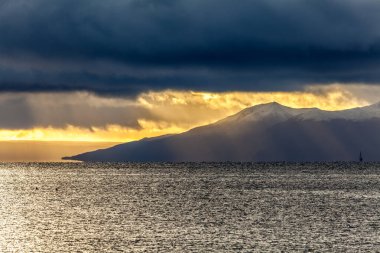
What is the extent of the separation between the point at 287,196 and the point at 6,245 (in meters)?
109

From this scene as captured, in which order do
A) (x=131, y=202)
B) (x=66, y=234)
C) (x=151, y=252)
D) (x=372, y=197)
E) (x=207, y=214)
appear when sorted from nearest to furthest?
1. (x=151, y=252)
2. (x=66, y=234)
3. (x=207, y=214)
4. (x=131, y=202)
5. (x=372, y=197)

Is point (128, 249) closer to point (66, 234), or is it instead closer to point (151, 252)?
point (151, 252)

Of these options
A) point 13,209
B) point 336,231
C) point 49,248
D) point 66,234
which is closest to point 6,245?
point 49,248

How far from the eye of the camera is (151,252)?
286 ft

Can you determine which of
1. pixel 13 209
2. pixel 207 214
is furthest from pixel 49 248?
pixel 13 209

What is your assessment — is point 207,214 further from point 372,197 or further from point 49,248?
point 372,197

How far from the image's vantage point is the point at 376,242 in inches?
3735

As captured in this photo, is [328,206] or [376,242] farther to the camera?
[328,206]

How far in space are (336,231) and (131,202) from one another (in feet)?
245

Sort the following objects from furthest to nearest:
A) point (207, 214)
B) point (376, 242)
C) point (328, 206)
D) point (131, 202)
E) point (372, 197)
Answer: point (372, 197) < point (131, 202) < point (328, 206) < point (207, 214) < point (376, 242)

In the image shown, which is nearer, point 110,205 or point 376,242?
point 376,242

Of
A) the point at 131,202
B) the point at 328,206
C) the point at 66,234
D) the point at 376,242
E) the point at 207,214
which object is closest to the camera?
the point at 376,242

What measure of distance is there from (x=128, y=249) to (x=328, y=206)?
76133mm

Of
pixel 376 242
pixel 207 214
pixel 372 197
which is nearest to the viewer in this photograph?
pixel 376 242
